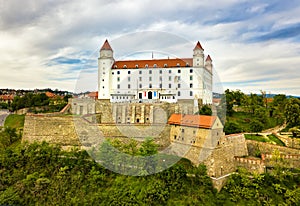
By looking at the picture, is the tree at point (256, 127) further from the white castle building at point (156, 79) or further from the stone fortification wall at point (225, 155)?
the white castle building at point (156, 79)

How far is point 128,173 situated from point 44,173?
220 inches

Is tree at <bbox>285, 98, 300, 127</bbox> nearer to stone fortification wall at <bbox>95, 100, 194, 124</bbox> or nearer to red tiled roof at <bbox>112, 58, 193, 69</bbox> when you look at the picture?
stone fortification wall at <bbox>95, 100, 194, 124</bbox>

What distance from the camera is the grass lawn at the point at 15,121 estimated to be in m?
25.6

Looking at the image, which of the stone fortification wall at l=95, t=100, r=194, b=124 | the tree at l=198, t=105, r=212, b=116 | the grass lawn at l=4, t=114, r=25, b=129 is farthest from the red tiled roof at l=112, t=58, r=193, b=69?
the grass lawn at l=4, t=114, r=25, b=129

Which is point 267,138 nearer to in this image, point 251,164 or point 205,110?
point 251,164

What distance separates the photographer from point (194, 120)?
52.2 feet

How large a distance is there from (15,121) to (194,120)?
21841 mm

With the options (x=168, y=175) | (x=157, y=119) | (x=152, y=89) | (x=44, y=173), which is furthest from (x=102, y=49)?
(x=168, y=175)

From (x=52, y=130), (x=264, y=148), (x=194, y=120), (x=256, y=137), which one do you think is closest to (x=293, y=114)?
(x=256, y=137)

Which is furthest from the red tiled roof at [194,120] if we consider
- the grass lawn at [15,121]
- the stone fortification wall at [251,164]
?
the grass lawn at [15,121]

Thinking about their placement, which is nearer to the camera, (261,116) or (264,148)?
(264,148)

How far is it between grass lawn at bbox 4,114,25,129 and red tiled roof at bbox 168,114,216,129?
17433 millimetres

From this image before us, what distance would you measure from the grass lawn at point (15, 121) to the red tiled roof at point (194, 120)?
17.4 m

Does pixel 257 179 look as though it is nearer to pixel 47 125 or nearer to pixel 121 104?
pixel 121 104
